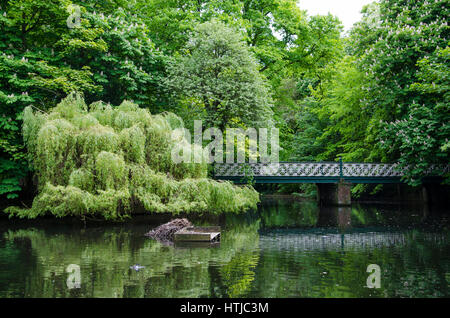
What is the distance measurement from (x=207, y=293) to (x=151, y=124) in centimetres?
1188

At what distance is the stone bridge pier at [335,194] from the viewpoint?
2848cm

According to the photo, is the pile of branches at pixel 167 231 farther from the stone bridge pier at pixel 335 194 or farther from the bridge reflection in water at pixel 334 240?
the stone bridge pier at pixel 335 194

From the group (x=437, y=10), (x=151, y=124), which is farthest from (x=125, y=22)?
(x=437, y=10)

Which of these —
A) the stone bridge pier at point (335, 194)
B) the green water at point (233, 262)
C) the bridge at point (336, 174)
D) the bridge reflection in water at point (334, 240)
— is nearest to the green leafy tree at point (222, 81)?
the bridge at point (336, 174)

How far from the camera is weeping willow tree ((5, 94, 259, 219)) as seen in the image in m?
16.2

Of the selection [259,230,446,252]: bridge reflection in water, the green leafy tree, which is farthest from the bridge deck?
[259,230,446,252]: bridge reflection in water

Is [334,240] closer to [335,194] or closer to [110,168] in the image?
[110,168]

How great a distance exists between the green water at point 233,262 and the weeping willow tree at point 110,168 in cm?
107

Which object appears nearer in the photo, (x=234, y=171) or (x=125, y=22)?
(x=125, y=22)

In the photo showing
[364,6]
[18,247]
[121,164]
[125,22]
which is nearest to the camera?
[18,247]

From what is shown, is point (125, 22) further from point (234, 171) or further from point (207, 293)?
point (207, 293)

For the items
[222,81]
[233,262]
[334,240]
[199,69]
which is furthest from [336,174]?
[233,262]
